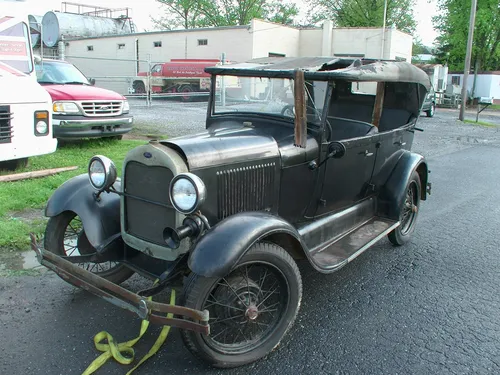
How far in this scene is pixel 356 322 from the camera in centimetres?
345

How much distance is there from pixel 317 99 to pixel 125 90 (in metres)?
26.5

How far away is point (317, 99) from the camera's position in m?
3.78

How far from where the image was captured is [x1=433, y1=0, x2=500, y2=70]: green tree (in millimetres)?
32409

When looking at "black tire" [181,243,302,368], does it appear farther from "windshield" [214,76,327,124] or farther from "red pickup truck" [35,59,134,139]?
"red pickup truck" [35,59,134,139]

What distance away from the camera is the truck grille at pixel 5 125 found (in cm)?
642

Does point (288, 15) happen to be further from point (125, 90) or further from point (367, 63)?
point (367, 63)

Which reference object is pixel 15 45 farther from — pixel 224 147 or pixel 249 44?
pixel 249 44

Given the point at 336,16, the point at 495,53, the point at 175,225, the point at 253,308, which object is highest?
the point at 336,16

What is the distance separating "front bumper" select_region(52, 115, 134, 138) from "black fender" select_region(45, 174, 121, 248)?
5.56 m

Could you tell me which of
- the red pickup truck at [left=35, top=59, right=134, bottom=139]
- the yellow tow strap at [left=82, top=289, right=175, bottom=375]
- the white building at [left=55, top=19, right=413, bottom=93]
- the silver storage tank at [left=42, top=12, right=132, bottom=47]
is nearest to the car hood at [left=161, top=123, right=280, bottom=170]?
the yellow tow strap at [left=82, top=289, right=175, bottom=375]

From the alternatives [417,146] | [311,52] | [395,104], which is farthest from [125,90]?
[395,104]

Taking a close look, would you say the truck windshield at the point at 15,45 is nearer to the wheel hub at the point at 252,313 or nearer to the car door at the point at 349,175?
the car door at the point at 349,175

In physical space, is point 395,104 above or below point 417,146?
above

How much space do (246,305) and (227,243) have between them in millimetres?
486
